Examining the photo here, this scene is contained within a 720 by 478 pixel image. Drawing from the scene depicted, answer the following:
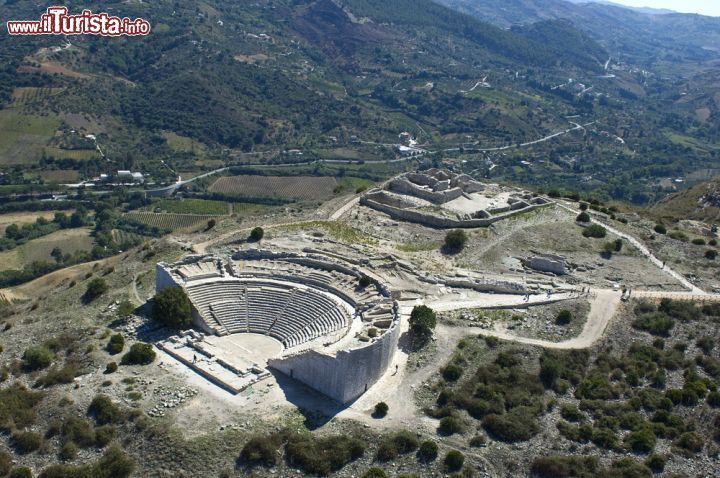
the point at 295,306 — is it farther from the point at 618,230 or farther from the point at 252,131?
the point at 252,131

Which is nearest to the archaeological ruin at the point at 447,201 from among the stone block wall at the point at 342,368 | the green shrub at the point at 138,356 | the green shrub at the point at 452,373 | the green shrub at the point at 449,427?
the green shrub at the point at 452,373

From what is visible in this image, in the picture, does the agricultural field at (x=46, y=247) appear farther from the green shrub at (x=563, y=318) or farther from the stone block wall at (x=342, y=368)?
the green shrub at (x=563, y=318)

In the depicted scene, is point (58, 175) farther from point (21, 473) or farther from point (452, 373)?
point (452, 373)

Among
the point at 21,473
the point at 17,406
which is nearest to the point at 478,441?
the point at 21,473

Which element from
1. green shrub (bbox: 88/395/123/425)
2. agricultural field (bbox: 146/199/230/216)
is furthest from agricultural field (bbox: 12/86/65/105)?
green shrub (bbox: 88/395/123/425)

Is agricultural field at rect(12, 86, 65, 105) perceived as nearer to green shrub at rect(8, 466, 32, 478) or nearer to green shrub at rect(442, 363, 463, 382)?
green shrub at rect(8, 466, 32, 478)

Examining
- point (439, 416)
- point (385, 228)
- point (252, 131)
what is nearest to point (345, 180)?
point (252, 131)
